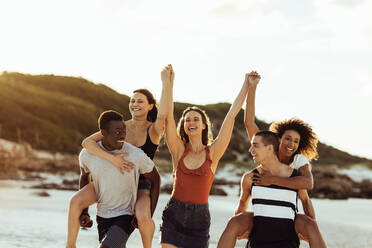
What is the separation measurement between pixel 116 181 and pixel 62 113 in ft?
175

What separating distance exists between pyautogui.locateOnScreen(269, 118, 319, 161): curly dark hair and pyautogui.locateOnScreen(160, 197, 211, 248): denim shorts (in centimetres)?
102

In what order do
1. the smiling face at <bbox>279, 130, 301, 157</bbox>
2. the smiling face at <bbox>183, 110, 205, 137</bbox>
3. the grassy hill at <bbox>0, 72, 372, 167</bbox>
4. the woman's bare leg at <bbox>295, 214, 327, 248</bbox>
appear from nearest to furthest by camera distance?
the woman's bare leg at <bbox>295, 214, 327, 248</bbox>
the smiling face at <bbox>279, 130, 301, 157</bbox>
the smiling face at <bbox>183, 110, 205, 137</bbox>
the grassy hill at <bbox>0, 72, 372, 167</bbox>

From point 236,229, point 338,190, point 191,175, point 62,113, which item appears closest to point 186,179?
point 191,175

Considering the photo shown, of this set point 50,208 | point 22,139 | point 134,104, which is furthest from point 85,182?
point 22,139

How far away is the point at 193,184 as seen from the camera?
5113mm

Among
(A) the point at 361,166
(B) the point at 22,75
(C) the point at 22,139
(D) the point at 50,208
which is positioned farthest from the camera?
(B) the point at 22,75

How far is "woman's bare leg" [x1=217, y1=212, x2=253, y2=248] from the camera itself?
4570 millimetres

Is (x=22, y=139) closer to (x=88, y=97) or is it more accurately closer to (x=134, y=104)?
(x=88, y=97)

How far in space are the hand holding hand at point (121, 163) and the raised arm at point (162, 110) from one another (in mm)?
496

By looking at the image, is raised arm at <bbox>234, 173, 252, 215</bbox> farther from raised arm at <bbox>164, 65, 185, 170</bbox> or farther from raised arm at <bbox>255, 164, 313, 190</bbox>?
raised arm at <bbox>164, 65, 185, 170</bbox>

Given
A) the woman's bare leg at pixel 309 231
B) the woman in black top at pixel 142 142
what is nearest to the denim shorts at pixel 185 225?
the woman in black top at pixel 142 142

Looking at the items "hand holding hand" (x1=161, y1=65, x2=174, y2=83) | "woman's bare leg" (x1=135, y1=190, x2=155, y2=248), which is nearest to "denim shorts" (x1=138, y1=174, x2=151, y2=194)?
"woman's bare leg" (x1=135, y1=190, x2=155, y2=248)

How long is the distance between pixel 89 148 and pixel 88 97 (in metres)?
64.1

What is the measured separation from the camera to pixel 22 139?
4159cm
